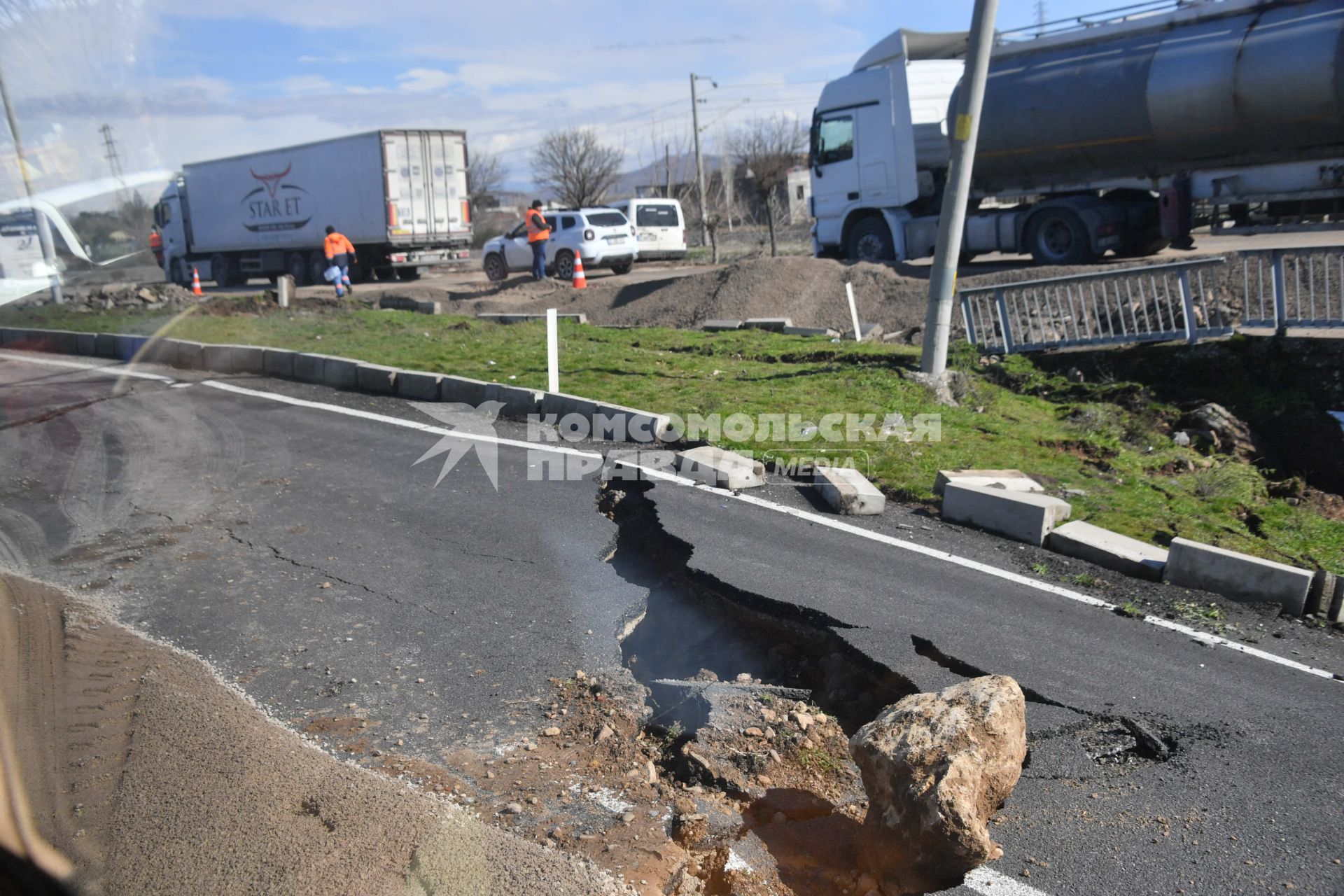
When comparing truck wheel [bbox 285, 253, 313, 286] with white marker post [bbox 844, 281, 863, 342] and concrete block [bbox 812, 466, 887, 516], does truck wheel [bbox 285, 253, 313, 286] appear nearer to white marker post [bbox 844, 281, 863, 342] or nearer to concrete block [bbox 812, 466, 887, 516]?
white marker post [bbox 844, 281, 863, 342]

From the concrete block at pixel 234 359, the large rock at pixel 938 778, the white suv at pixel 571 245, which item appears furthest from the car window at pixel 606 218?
the large rock at pixel 938 778

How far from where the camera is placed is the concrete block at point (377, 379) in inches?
429

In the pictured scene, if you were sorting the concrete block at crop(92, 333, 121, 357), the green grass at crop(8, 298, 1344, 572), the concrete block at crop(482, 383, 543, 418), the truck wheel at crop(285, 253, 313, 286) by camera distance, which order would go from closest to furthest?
the green grass at crop(8, 298, 1344, 572), the concrete block at crop(482, 383, 543, 418), the concrete block at crop(92, 333, 121, 357), the truck wheel at crop(285, 253, 313, 286)

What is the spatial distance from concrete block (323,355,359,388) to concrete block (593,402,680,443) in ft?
12.0

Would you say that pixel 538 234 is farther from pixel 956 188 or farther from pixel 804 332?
pixel 956 188

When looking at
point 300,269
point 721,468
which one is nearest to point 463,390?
point 721,468

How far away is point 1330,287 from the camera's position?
34.1 feet

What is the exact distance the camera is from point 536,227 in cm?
2336

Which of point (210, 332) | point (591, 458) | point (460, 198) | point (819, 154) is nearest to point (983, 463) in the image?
point (591, 458)

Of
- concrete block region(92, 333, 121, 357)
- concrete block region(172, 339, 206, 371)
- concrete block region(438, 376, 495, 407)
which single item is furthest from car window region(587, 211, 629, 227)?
concrete block region(438, 376, 495, 407)

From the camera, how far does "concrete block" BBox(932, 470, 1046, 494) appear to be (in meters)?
7.01

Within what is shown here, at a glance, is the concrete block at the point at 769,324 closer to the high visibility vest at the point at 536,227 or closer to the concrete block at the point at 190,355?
the concrete block at the point at 190,355

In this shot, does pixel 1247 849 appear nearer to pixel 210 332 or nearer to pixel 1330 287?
pixel 1330 287

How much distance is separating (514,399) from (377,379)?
2.03m
